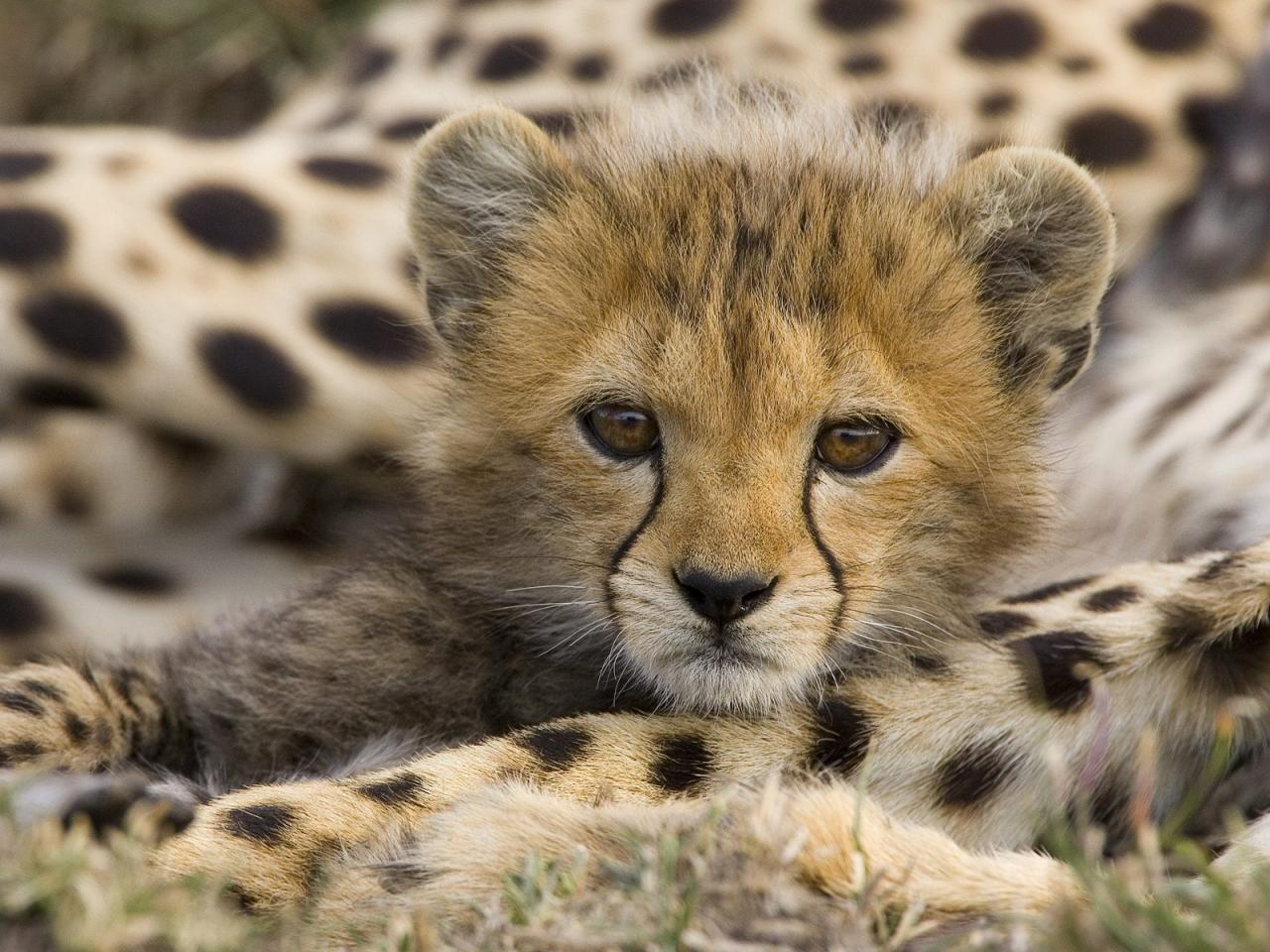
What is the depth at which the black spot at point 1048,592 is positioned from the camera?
2.35 m

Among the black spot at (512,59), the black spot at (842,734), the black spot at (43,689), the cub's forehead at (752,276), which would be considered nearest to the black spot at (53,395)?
the black spot at (43,689)

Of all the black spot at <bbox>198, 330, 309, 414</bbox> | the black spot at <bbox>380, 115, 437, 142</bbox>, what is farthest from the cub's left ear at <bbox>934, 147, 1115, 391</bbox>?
the black spot at <bbox>380, 115, 437, 142</bbox>

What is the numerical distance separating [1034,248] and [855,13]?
138cm

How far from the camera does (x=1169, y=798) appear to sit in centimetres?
219

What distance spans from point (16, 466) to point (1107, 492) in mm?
1731

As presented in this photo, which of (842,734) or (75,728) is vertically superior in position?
(842,734)

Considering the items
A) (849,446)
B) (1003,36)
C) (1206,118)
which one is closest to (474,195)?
(849,446)

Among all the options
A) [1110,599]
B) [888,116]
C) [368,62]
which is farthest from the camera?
[368,62]

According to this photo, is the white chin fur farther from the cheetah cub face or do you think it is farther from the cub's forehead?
the cub's forehead

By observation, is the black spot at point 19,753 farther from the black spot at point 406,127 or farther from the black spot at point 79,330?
the black spot at point 406,127

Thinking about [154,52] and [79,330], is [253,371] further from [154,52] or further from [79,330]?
[154,52]

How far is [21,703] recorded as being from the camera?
2.13 metres

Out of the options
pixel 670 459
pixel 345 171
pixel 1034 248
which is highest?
pixel 1034 248

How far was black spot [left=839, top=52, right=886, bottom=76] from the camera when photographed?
11.1ft
